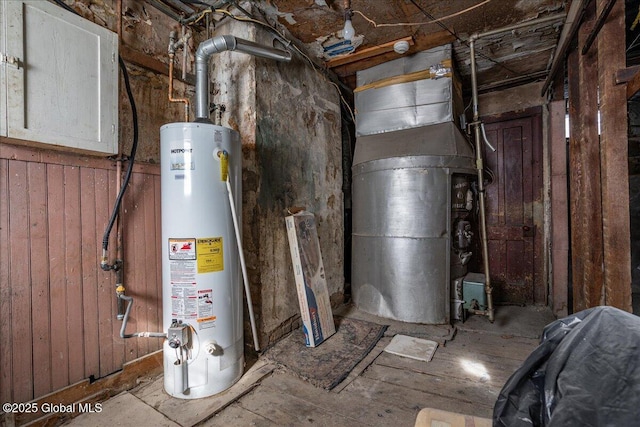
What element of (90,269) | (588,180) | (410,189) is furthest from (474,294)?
(90,269)

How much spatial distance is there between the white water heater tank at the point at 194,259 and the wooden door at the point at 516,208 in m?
2.97

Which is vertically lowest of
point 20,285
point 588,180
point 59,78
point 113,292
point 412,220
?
point 113,292

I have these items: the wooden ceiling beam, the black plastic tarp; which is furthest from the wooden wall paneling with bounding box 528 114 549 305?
the black plastic tarp

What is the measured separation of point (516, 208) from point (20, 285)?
3.98m

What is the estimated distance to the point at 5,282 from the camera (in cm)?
133

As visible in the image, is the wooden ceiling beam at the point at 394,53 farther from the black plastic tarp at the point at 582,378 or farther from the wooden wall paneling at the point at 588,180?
the black plastic tarp at the point at 582,378

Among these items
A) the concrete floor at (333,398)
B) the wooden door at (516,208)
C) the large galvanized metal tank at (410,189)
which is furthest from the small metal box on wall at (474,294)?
the wooden door at (516,208)

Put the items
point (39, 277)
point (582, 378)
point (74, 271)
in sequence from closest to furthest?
1. point (582, 378)
2. point (39, 277)
3. point (74, 271)

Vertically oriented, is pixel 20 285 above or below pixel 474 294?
above

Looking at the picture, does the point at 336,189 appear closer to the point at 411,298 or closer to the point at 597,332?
the point at 411,298

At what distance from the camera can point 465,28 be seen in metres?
2.38

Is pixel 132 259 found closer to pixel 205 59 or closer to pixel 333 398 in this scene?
pixel 205 59

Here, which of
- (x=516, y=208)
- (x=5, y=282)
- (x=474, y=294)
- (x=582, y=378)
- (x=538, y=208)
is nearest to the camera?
(x=582, y=378)

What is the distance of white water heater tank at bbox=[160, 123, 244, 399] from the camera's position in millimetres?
1597
